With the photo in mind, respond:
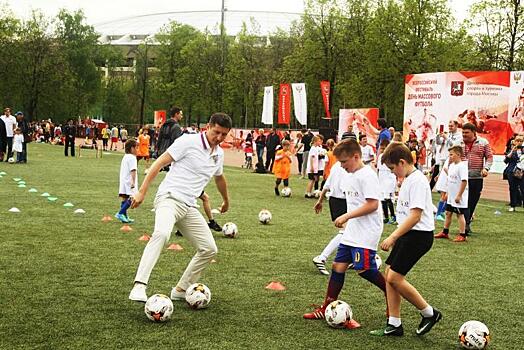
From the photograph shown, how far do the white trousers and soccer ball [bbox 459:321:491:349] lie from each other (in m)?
2.47

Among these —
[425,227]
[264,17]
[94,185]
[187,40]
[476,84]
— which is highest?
[264,17]

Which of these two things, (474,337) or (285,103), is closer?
(474,337)

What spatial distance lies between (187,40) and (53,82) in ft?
50.6

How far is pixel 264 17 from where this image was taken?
410 ft

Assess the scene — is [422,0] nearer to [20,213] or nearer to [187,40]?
[187,40]

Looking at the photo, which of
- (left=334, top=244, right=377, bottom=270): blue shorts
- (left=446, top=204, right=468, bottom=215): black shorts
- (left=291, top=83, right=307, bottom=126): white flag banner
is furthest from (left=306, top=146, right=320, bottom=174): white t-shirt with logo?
(left=291, top=83, right=307, bottom=126): white flag banner

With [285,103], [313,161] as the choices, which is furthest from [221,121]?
[285,103]

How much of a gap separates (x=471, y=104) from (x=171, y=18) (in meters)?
96.0

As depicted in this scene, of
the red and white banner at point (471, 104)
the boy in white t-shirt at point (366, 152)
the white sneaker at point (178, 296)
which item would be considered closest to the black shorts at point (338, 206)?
the white sneaker at point (178, 296)

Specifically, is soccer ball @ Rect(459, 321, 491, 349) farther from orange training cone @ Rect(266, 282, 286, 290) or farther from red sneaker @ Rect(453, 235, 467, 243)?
red sneaker @ Rect(453, 235, 467, 243)

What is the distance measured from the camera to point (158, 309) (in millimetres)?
5836

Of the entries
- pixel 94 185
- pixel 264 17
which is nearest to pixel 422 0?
pixel 94 185

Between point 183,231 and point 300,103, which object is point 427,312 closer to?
point 183,231

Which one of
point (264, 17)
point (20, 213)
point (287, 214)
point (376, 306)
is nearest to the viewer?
point (376, 306)
